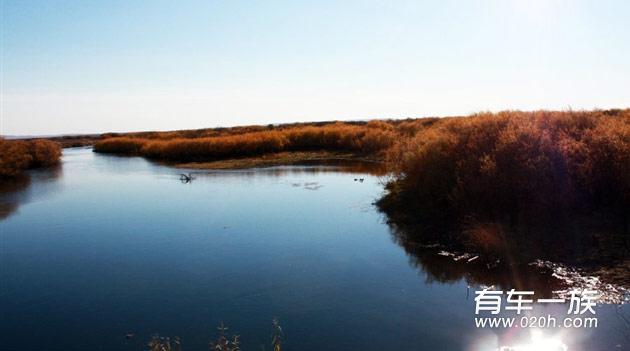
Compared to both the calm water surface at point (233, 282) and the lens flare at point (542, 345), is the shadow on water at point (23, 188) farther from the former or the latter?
the lens flare at point (542, 345)

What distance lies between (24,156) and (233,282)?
28.9 meters

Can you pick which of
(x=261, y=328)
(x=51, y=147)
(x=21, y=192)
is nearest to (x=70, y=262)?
(x=261, y=328)

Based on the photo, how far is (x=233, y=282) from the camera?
942 centimetres

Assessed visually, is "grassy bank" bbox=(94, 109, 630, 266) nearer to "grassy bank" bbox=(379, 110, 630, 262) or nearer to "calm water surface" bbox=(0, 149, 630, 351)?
"grassy bank" bbox=(379, 110, 630, 262)

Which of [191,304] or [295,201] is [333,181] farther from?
[191,304]

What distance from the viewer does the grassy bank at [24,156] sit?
1102 inches

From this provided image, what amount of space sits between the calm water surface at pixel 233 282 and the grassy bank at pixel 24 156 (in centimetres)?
1150

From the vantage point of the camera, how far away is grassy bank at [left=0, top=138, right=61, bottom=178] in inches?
1102

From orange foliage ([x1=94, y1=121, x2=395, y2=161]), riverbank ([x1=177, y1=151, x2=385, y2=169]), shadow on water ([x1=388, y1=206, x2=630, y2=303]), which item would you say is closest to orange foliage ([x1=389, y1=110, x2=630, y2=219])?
shadow on water ([x1=388, y1=206, x2=630, y2=303])

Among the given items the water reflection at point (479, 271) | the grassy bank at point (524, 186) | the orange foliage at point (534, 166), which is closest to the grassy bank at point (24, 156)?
the grassy bank at point (524, 186)

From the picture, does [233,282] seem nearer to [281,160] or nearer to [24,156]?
[281,160]

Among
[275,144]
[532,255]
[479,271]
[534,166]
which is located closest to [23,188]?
[275,144]

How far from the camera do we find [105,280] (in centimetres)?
990

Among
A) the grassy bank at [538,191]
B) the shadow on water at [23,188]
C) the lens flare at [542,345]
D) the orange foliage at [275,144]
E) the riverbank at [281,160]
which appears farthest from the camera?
the orange foliage at [275,144]
